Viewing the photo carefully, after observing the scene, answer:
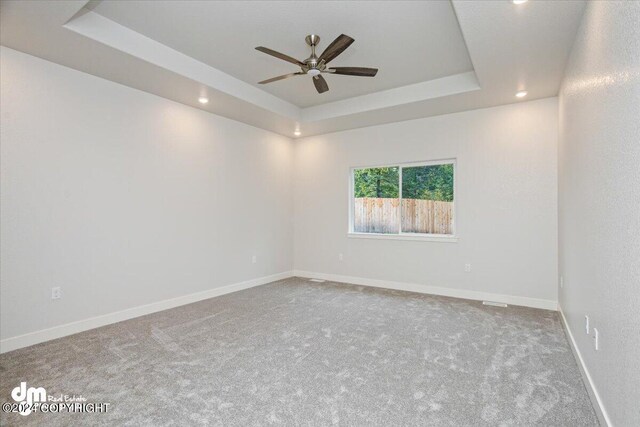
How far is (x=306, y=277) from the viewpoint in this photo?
20.1 ft

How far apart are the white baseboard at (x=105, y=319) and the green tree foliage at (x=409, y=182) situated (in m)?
2.63

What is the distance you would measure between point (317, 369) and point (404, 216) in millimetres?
3337

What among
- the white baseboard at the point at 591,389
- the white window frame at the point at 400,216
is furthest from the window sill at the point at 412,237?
the white baseboard at the point at 591,389

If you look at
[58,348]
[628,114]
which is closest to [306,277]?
[58,348]

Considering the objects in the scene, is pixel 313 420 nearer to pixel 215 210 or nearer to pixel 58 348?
pixel 58 348

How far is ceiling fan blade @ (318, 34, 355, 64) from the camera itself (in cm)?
253

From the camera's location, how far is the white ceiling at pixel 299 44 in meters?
2.59

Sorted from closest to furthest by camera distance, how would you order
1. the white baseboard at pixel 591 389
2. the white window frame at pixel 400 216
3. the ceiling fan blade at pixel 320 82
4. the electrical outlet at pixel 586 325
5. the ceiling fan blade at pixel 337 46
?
the white baseboard at pixel 591 389, the electrical outlet at pixel 586 325, the ceiling fan blade at pixel 337 46, the ceiling fan blade at pixel 320 82, the white window frame at pixel 400 216

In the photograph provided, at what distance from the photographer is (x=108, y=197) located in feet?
11.9

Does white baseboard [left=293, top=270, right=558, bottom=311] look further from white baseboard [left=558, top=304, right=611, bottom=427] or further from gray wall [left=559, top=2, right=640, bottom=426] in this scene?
gray wall [left=559, top=2, right=640, bottom=426]

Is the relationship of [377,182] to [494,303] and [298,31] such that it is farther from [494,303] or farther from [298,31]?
[298,31]

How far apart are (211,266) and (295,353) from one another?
248 centimetres

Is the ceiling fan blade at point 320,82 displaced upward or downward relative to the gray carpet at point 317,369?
upward

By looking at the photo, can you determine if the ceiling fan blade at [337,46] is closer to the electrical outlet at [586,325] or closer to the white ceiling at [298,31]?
the white ceiling at [298,31]
